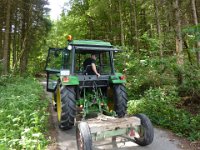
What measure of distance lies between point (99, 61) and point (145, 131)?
2.93m

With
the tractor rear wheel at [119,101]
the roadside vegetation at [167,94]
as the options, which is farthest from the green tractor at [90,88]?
the roadside vegetation at [167,94]

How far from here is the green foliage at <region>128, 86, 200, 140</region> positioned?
6445 mm

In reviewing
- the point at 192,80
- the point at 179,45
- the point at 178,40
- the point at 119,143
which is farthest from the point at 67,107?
the point at 178,40

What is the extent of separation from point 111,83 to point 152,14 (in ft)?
48.1

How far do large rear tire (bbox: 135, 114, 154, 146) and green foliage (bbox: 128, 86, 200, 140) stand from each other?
1.38 m

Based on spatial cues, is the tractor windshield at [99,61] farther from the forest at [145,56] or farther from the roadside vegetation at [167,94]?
the roadside vegetation at [167,94]

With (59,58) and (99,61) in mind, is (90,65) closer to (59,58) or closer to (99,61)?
(99,61)

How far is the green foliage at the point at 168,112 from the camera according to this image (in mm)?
6445

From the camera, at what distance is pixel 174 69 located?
935 centimetres

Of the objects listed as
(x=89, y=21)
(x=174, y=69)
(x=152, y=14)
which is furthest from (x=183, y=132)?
(x=89, y=21)

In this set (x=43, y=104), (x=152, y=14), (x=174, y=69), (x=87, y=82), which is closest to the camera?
(x=87, y=82)

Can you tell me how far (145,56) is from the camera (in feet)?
35.9

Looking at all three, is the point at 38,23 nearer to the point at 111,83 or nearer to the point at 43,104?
the point at 43,104

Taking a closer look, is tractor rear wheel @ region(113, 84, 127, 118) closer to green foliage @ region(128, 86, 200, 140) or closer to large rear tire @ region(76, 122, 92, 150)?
green foliage @ region(128, 86, 200, 140)
